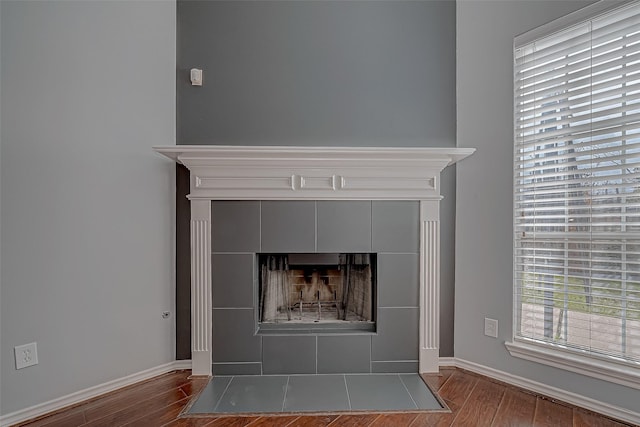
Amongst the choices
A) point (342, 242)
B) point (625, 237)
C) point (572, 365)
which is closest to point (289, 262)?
point (342, 242)

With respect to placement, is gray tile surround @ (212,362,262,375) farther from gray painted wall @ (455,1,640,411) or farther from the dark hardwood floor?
gray painted wall @ (455,1,640,411)

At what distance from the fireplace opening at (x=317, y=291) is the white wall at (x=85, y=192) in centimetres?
75

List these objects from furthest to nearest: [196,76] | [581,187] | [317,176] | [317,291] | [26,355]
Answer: [317,291]
[196,76]
[317,176]
[581,187]
[26,355]

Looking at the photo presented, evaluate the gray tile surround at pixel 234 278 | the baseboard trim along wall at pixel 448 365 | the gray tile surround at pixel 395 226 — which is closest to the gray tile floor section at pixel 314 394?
the baseboard trim along wall at pixel 448 365

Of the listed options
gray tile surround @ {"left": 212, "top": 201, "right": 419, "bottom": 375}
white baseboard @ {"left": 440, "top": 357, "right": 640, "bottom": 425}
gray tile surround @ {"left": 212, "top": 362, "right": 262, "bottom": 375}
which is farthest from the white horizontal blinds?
gray tile surround @ {"left": 212, "top": 362, "right": 262, "bottom": 375}

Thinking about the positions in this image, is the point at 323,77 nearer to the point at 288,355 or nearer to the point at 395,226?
the point at 395,226

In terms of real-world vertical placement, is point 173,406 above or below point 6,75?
below

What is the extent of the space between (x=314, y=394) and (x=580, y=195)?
6.68 feet

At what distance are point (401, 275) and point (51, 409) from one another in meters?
2.32

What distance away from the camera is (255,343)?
2.46m

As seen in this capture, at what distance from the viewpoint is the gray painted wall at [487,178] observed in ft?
7.83

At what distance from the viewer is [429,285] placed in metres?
2.50

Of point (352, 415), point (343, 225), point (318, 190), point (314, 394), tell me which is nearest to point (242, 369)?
point (314, 394)

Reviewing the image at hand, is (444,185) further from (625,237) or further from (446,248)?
(625,237)
